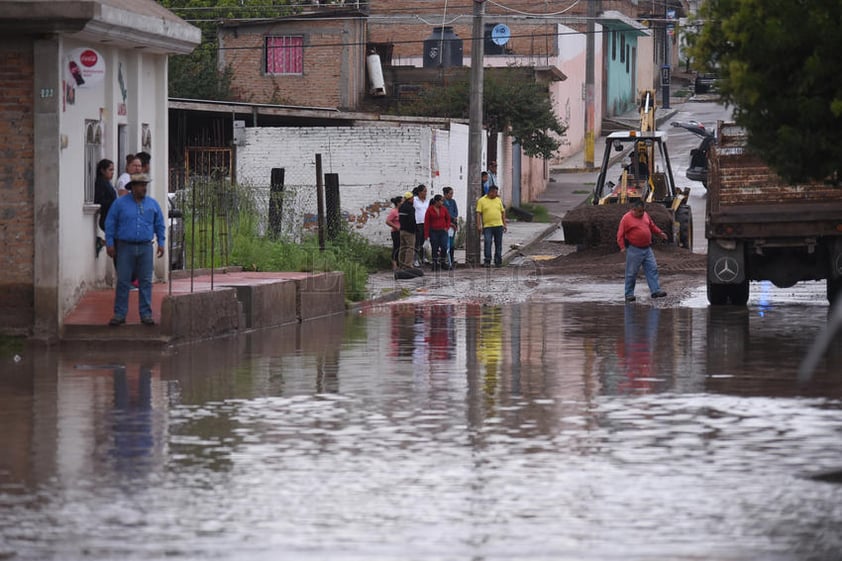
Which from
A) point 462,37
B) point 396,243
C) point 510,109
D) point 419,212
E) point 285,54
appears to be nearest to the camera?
point 396,243

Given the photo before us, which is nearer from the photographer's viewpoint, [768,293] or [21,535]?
[21,535]

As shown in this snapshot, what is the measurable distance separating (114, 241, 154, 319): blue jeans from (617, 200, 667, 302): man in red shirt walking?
9829 mm

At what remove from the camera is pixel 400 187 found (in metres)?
38.1

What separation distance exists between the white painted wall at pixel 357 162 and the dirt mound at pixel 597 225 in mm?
4926

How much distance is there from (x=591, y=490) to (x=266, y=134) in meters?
30.6

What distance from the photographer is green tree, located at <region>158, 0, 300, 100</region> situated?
5209 centimetres

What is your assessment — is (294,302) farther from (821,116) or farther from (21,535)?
(21,535)

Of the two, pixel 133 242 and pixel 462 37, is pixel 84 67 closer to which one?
pixel 133 242

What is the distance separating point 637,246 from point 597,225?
8.21 meters

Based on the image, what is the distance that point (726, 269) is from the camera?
2433 cm

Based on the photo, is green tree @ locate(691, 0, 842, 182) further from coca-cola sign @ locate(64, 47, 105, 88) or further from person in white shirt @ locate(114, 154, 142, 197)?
person in white shirt @ locate(114, 154, 142, 197)

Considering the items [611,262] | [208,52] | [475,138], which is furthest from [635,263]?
[208,52]

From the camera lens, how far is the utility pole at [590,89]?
60.9m

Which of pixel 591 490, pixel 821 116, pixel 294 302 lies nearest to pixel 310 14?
pixel 294 302
